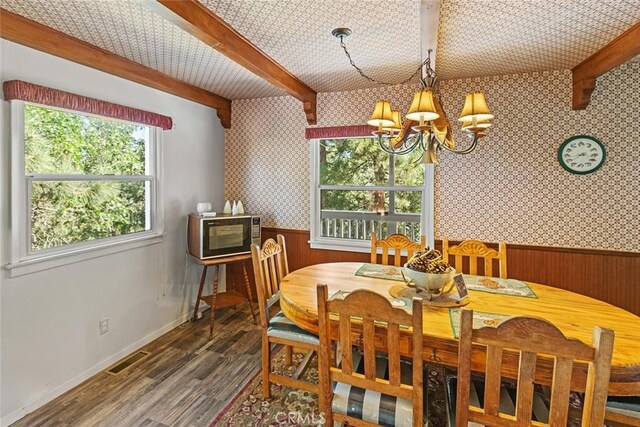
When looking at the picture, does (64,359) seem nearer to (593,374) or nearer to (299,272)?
(299,272)

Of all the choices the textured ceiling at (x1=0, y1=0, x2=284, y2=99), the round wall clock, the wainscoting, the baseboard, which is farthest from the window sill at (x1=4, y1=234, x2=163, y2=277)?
the round wall clock

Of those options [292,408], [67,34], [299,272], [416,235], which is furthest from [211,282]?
[67,34]

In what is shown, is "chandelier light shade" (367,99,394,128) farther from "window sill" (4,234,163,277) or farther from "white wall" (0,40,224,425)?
"window sill" (4,234,163,277)

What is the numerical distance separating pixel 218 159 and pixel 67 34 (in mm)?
1894

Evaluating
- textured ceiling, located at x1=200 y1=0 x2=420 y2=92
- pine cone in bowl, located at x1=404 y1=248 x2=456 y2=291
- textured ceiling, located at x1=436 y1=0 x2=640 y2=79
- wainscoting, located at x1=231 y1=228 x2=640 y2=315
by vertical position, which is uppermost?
textured ceiling, located at x1=436 y1=0 x2=640 y2=79

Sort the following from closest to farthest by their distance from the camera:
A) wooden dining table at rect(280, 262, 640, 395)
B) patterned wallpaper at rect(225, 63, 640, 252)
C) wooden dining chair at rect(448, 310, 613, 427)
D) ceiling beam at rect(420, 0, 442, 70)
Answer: wooden dining chair at rect(448, 310, 613, 427)
wooden dining table at rect(280, 262, 640, 395)
ceiling beam at rect(420, 0, 442, 70)
patterned wallpaper at rect(225, 63, 640, 252)

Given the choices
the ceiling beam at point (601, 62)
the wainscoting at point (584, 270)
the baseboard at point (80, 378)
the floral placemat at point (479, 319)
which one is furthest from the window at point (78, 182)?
the ceiling beam at point (601, 62)

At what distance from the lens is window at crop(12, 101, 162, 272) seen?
2082 mm

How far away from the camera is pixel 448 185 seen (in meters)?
3.20

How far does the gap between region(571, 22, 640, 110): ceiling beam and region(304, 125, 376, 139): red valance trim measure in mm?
1783

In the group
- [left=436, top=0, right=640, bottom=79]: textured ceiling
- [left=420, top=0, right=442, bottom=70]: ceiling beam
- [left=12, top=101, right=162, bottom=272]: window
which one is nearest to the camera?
[left=420, top=0, right=442, bottom=70]: ceiling beam

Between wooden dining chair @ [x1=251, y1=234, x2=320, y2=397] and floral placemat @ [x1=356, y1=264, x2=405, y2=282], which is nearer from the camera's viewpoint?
wooden dining chair @ [x1=251, y1=234, x2=320, y2=397]

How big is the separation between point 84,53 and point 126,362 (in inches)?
93.4

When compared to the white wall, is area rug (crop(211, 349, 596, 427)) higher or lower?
lower
